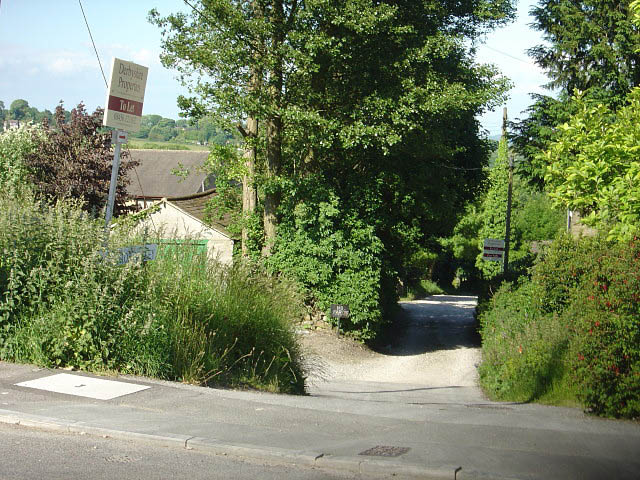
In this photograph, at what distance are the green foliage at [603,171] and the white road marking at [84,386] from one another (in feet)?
28.8

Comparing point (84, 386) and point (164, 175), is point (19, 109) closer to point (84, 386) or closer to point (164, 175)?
point (164, 175)

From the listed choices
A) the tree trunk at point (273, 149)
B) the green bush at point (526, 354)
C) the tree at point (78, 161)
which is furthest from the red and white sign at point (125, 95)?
the tree at point (78, 161)

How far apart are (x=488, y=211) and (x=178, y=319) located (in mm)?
53503

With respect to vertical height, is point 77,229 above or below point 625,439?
above

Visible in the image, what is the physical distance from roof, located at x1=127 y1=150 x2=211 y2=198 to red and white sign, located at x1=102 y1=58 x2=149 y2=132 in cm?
4361

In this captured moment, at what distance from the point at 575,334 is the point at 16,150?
109 ft

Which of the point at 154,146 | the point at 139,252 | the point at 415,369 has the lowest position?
the point at 415,369

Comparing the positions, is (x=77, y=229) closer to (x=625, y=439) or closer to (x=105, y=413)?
(x=105, y=413)

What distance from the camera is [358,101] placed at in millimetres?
21594

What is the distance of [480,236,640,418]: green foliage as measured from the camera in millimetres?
9750

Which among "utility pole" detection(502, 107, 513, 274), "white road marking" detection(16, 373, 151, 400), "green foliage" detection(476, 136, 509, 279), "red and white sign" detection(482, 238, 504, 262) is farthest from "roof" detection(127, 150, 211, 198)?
"white road marking" detection(16, 373, 151, 400)

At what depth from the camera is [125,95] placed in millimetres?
10828

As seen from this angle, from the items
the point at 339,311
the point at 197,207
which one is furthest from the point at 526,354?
the point at 197,207

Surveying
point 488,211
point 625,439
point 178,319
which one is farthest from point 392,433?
point 488,211
